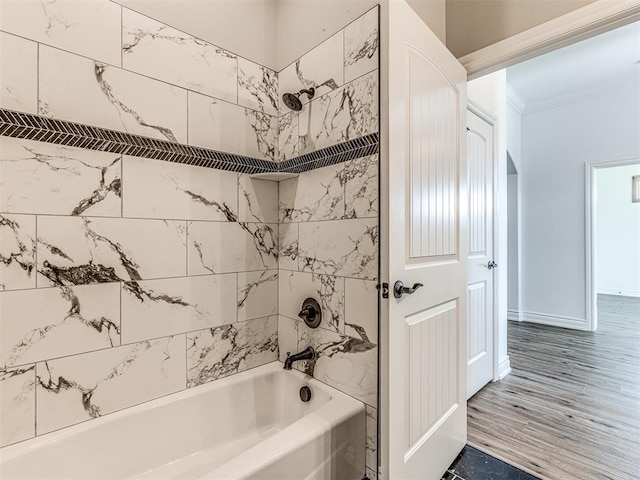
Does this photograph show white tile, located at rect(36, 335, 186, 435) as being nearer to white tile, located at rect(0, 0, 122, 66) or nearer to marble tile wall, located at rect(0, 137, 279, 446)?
marble tile wall, located at rect(0, 137, 279, 446)

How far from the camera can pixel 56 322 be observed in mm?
1238

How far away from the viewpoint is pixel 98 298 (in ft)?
4.36

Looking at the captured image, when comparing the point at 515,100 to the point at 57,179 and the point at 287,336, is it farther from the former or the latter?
the point at 57,179

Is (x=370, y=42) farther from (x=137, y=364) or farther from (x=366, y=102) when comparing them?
(x=137, y=364)

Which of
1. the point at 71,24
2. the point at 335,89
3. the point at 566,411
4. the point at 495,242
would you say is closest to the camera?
the point at 71,24

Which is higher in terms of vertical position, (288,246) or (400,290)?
(288,246)

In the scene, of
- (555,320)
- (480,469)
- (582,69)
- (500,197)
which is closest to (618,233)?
(555,320)

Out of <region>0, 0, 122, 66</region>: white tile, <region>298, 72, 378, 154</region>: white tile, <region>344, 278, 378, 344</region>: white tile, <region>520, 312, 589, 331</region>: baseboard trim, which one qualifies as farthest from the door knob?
<region>520, 312, 589, 331</region>: baseboard trim

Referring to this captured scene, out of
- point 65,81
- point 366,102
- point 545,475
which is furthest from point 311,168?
point 545,475

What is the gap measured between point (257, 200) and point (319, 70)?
798 mm

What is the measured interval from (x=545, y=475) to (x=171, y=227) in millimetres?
2260

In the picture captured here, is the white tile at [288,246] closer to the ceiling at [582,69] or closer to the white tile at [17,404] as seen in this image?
the white tile at [17,404]

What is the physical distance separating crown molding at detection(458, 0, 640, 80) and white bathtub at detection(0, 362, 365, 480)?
1.88 meters

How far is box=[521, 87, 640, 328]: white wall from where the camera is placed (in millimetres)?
3834
